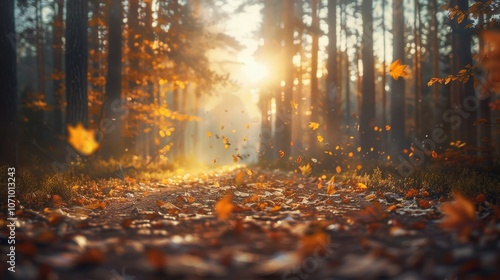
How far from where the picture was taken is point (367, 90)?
16047mm

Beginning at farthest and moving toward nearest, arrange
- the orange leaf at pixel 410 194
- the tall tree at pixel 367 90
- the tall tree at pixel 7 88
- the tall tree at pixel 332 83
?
the tall tree at pixel 332 83
the tall tree at pixel 367 90
the tall tree at pixel 7 88
the orange leaf at pixel 410 194

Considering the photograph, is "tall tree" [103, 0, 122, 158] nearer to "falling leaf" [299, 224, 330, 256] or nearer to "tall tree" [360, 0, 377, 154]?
A: "tall tree" [360, 0, 377, 154]

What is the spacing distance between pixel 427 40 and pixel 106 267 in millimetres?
33841

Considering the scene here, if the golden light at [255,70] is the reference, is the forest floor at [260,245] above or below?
below

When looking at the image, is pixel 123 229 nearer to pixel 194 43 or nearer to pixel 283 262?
pixel 283 262

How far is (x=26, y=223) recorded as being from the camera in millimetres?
3998

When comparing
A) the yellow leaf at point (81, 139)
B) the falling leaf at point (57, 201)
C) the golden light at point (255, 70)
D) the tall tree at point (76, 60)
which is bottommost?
the falling leaf at point (57, 201)

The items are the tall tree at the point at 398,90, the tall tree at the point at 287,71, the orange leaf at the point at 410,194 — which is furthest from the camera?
the tall tree at the point at 287,71

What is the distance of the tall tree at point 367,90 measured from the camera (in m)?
15.7

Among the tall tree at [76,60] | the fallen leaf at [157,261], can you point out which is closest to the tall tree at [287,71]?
the tall tree at [76,60]

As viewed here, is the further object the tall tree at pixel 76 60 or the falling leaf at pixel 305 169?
the falling leaf at pixel 305 169

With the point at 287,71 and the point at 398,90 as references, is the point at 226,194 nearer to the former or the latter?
the point at 398,90

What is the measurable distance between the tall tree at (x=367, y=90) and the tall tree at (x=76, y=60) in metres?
10.4

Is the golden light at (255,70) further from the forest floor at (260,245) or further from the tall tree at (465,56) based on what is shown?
the forest floor at (260,245)
